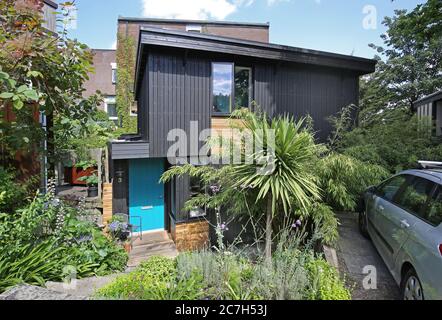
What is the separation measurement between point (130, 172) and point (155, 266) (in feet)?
16.7

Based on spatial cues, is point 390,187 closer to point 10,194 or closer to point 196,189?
point 196,189

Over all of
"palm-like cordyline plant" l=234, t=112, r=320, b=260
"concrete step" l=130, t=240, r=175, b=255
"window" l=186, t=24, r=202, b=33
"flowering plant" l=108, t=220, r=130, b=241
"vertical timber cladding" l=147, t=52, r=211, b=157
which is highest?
"window" l=186, t=24, r=202, b=33

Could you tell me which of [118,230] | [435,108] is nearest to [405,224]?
[118,230]

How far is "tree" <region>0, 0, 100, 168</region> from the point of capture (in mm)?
3131

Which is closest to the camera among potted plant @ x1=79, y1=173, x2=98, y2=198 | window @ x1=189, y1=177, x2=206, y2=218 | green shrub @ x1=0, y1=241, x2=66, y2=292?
green shrub @ x1=0, y1=241, x2=66, y2=292

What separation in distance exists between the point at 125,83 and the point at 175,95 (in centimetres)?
863

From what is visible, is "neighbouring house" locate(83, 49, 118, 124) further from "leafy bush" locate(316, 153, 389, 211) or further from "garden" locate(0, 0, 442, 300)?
"leafy bush" locate(316, 153, 389, 211)

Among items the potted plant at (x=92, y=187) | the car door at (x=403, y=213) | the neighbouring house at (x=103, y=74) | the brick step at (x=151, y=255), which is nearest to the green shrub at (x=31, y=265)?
the brick step at (x=151, y=255)

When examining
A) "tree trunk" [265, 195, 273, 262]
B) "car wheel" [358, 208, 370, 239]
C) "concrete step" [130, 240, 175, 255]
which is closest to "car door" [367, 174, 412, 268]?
"car wheel" [358, 208, 370, 239]

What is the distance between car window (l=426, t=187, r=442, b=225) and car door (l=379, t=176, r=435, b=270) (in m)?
0.09

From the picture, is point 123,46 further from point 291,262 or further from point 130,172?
point 291,262

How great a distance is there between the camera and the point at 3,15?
10.9 ft

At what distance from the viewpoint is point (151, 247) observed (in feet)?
21.9

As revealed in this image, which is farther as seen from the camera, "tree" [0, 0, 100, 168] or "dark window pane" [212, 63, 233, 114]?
"dark window pane" [212, 63, 233, 114]
